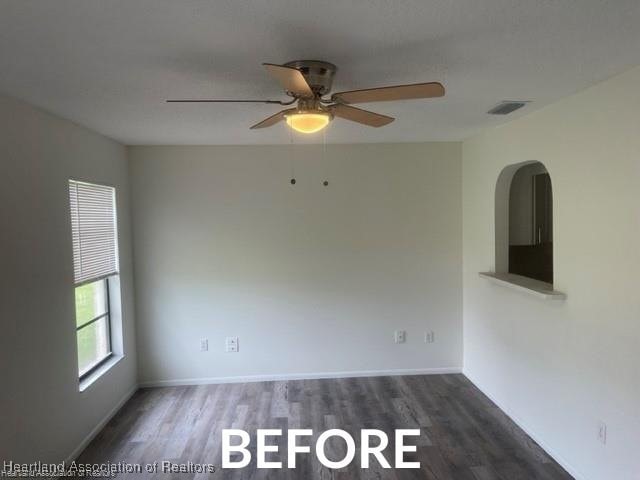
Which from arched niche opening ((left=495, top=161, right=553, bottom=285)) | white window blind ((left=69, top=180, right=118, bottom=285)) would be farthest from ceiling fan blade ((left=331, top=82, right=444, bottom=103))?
arched niche opening ((left=495, top=161, right=553, bottom=285))

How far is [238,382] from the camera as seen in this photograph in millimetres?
4309

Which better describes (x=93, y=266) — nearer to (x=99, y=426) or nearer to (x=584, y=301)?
(x=99, y=426)

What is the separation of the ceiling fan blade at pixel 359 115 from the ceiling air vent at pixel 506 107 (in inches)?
40.9

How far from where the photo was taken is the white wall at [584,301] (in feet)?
7.21

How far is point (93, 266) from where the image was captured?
3338 millimetres

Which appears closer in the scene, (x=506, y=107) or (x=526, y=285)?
(x=506, y=107)

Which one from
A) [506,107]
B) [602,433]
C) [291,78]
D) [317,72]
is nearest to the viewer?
[291,78]

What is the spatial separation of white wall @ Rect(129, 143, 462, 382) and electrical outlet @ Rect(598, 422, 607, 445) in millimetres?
2008

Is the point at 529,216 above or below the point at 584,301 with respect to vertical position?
above

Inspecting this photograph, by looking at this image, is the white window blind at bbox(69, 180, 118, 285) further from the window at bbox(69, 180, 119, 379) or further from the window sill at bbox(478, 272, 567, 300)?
the window sill at bbox(478, 272, 567, 300)

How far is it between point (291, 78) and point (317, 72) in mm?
333

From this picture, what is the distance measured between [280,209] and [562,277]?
2544 millimetres

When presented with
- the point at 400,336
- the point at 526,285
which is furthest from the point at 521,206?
the point at 400,336

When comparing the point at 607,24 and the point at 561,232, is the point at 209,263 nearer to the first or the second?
the point at 561,232
